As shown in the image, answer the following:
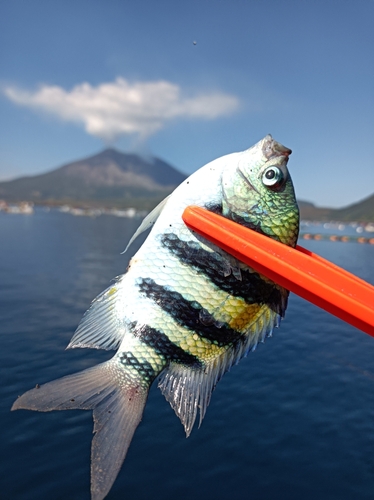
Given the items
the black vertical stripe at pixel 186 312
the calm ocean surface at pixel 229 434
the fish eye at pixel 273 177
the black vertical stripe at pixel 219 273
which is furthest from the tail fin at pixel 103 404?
the calm ocean surface at pixel 229 434

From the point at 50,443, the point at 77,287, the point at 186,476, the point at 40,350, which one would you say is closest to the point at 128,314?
the point at 186,476

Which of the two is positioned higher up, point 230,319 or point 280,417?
point 230,319

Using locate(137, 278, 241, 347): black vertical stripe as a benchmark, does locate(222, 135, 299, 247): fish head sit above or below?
above

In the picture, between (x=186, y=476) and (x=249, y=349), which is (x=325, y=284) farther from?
(x=186, y=476)

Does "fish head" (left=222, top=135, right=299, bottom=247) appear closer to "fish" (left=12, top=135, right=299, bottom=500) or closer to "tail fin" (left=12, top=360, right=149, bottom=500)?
"fish" (left=12, top=135, right=299, bottom=500)

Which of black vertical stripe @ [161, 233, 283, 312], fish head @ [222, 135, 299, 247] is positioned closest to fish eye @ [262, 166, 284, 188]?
fish head @ [222, 135, 299, 247]

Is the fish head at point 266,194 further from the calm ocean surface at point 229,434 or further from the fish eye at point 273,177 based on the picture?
the calm ocean surface at point 229,434

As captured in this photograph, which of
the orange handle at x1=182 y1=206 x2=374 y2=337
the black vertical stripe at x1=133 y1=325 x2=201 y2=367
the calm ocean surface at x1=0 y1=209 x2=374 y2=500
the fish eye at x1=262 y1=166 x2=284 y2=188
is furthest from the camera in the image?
the calm ocean surface at x1=0 y1=209 x2=374 y2=500

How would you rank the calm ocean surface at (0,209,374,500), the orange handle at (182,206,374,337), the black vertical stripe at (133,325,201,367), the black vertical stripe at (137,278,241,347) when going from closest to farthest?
the orange handle at (182,206,374,337)
the black vertical stripe at (137,278,241,347)
the black vertical stripe at (133,325,201,367)
the calm ocean surface at (0,209,374,500)
